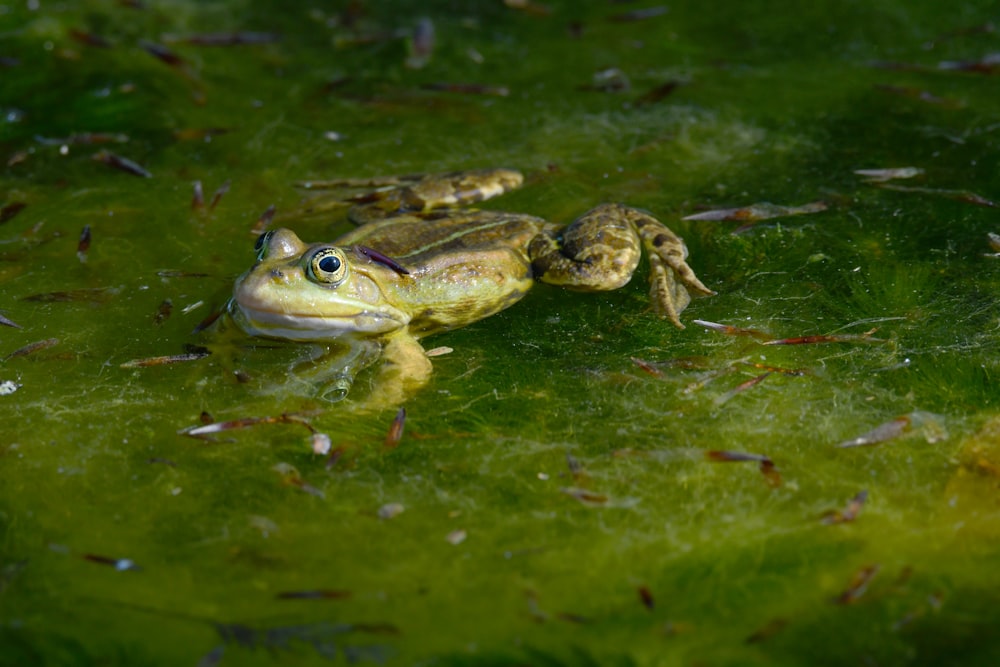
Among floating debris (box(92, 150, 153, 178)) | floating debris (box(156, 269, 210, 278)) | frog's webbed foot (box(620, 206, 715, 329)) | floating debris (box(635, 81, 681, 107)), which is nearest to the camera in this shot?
frog's webbed foot (box(620, 206, 715, 329))

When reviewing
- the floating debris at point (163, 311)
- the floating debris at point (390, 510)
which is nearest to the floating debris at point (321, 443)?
the floating debris at point (390, 510)

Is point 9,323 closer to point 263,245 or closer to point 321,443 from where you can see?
point 263,245

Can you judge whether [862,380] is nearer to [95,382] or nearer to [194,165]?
[95,382]

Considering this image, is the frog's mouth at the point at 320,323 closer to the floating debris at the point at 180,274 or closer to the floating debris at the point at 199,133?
the floating debris at the point at 180,274

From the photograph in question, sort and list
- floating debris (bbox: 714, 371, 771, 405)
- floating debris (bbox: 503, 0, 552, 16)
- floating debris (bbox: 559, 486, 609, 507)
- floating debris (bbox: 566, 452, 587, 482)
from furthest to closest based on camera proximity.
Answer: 1. floating debris (bbox: 503, 0, 552, 16)
2. floating debris (bbox: 714, 371, 771, 405)
3. floating debris (bbox: 566, 452, 587, 482)
4. floating debris (bbox: 559, 486, 609, 507)

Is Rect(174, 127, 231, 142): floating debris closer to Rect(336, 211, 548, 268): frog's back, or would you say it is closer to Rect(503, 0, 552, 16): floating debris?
Rect(336, 211, 548, 268): frog's back

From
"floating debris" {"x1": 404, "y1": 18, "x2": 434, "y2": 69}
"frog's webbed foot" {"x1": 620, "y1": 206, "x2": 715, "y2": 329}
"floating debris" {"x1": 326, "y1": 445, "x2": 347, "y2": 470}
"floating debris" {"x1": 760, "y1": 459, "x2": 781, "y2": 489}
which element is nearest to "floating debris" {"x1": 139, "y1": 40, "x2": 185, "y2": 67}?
"floating debris" {"x1": 404, "y1": 18, "x2": 434, "y2": 69}
